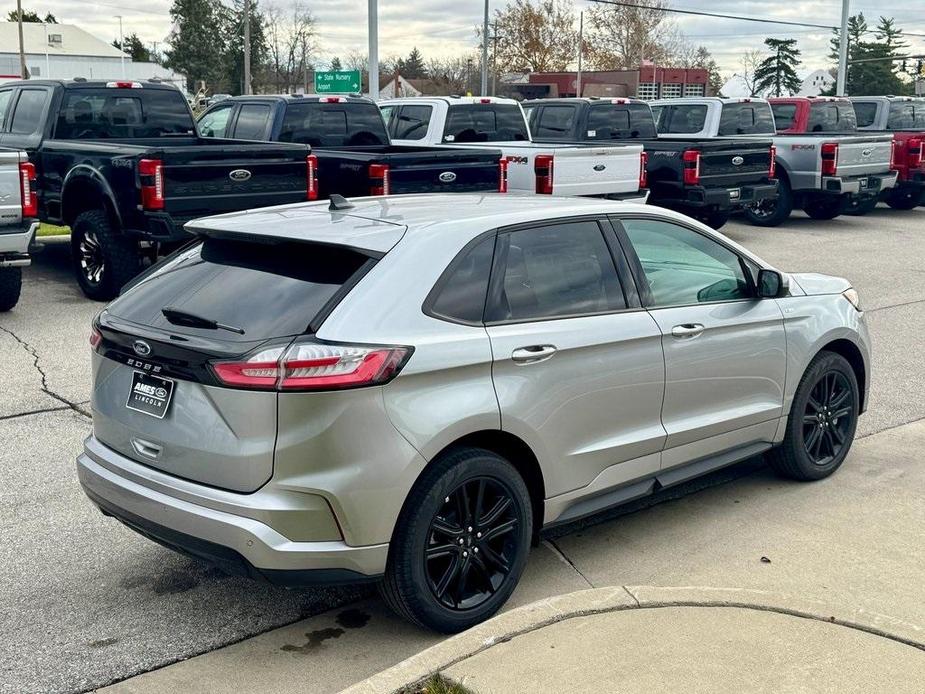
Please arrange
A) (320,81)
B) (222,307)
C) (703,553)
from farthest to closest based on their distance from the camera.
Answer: (320,81), (703,553), (222,307)

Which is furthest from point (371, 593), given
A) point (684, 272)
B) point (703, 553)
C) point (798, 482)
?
point (798, 482)

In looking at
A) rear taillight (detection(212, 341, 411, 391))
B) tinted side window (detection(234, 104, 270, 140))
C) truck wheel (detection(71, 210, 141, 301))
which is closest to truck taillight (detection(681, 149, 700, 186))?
tinted side window (detection(234, 104, 270, 140))

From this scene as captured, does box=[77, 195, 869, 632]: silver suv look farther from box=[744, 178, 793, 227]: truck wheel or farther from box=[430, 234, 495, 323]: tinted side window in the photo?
box=[744, 178, 793, 227]: truck wheel

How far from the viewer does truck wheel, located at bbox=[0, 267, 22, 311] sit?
1024 centimetres

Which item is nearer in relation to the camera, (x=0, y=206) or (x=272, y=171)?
(x=0, y=206)

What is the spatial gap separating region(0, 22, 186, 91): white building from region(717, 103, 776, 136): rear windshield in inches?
3034

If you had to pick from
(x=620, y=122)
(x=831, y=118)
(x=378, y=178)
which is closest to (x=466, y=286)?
(x=378, y=178)

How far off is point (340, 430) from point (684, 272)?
227cm

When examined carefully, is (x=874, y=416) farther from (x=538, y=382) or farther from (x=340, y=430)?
(x=340, y=430)

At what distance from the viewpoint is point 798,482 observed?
6176mm

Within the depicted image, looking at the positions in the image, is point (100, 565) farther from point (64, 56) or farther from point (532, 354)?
point (64, 56)

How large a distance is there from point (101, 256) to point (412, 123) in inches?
246

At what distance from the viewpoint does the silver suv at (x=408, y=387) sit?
391 centimetres

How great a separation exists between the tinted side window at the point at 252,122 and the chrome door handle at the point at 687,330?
9.63m
